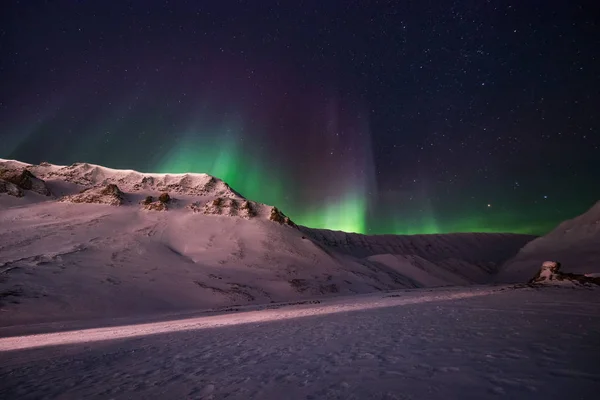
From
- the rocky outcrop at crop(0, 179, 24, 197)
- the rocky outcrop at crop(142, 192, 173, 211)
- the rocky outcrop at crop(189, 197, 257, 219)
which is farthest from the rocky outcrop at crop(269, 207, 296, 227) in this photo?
the rocky outcrop at crop(0, 179, 24, 197)

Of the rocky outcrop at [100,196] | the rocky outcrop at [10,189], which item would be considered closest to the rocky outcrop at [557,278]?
the rocky outcrop at [100,196]

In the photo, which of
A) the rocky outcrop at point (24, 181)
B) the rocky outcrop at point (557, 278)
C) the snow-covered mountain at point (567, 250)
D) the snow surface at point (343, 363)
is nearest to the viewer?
the snow surface at point (343, 363)

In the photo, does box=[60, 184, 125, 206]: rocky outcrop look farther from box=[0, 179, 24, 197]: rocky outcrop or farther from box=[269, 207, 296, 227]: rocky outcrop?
box=[269, 207, 296, 227]: rocky outcrop

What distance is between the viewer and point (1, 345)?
1323cm

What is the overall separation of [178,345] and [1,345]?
31.2 ft

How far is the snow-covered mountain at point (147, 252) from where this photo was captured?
27.0 m

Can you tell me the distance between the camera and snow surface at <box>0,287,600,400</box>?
16.6ft

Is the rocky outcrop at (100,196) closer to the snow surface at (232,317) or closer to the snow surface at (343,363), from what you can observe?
the snow surface at (232,317)

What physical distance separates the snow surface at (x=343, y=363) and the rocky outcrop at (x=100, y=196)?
183 ft

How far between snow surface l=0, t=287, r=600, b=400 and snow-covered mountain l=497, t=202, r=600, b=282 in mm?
81675

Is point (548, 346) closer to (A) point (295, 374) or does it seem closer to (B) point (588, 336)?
(B) point (588, 336)

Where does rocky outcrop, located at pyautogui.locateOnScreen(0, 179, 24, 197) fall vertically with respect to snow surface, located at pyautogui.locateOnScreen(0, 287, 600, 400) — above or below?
above

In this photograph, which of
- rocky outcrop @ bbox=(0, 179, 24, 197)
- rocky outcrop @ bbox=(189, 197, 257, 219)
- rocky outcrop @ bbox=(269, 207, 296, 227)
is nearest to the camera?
rocky outcrop @ bbox=(0, 179, 24, 197)

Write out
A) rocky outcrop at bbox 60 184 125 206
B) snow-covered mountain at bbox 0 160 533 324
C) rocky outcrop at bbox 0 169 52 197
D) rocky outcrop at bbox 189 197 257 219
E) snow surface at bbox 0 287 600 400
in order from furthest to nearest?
1. rocky outcrop at bbox 189 197 257 219
2. rocky outcrop at bbox 0 169 52 197
3. rocky outcrop at bbox 60 184 125 206
4. snow-covered mountain at bbox 0 160 533 324
5. snow surface at bbox 0 287 600 400
